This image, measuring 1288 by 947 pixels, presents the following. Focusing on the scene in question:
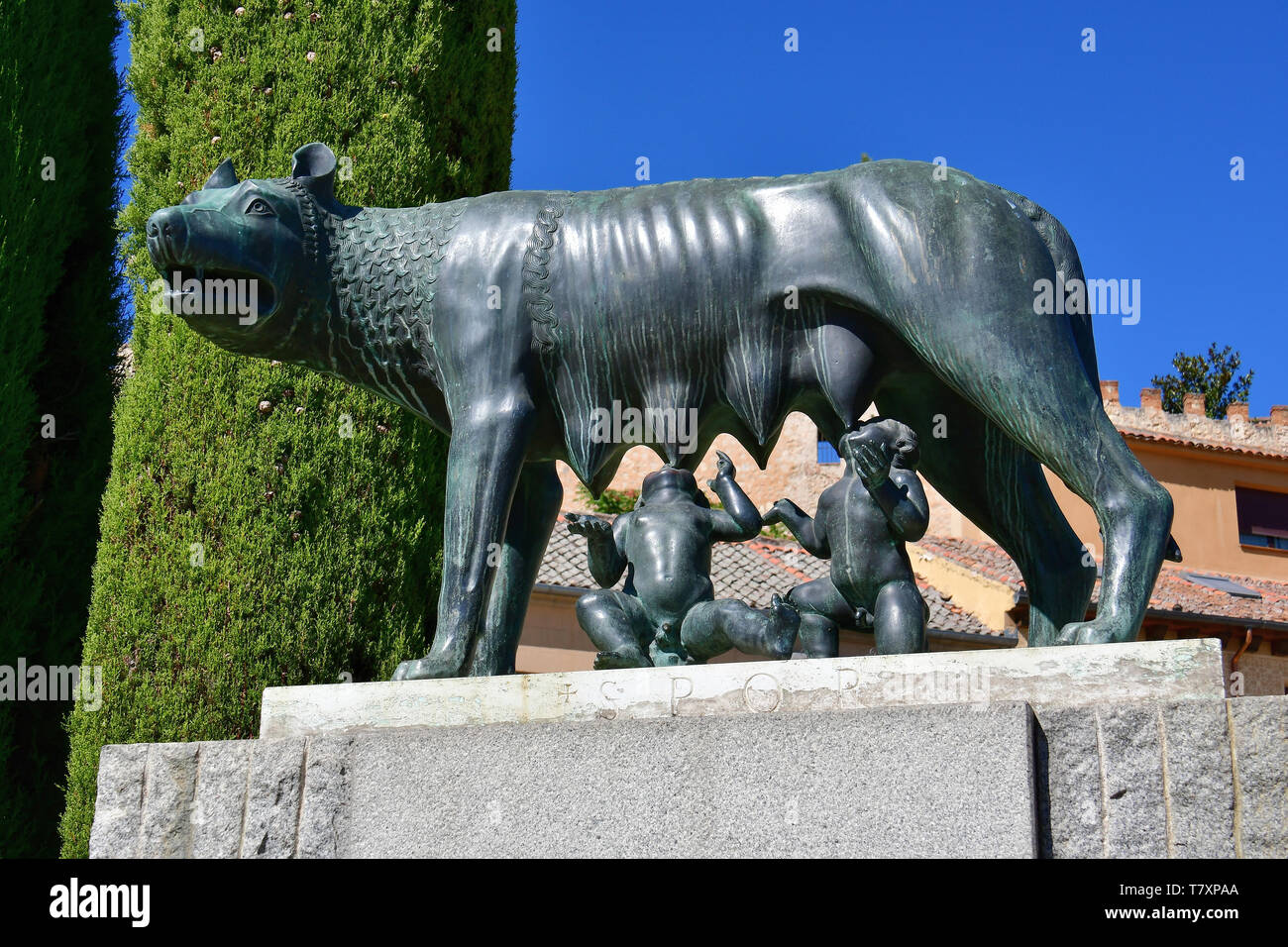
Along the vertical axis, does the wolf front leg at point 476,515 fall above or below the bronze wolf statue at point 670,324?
below

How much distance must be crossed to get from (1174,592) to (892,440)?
17.6m

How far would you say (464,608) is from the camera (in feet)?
12.2

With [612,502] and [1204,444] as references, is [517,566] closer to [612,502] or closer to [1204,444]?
[612,502]

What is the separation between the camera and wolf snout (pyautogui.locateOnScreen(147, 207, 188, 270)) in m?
3.73

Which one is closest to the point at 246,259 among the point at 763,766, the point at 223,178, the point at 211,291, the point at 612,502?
the point at 211,291

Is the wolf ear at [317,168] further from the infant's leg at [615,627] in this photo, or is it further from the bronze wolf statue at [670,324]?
the infant's leg at [615,627]

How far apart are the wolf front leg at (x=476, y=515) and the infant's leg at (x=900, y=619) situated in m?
1.12

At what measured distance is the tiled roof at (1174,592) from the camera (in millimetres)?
18125

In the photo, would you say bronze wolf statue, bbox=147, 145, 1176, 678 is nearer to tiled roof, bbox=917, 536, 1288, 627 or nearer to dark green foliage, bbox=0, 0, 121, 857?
A: dark green foliage, bbox=0, 0, 121, 857

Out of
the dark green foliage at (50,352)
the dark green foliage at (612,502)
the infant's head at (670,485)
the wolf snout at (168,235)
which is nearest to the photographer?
the wolf snout at (168,235)

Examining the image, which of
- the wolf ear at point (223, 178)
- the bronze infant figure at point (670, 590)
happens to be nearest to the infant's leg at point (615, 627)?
the bronze infant figure at point (670, 590)

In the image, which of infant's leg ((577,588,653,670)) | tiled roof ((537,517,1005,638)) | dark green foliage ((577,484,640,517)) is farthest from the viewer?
dark green foliage ((577,484,640,517))

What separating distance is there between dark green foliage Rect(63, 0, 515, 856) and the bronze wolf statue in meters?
3.15

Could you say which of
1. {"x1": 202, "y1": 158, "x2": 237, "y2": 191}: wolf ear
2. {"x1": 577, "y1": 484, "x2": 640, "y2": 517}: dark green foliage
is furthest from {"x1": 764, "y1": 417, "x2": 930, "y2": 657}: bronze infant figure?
{"x1": 577, "y1": 484, "x2": 640, "y2": 517}: dark green foliage
